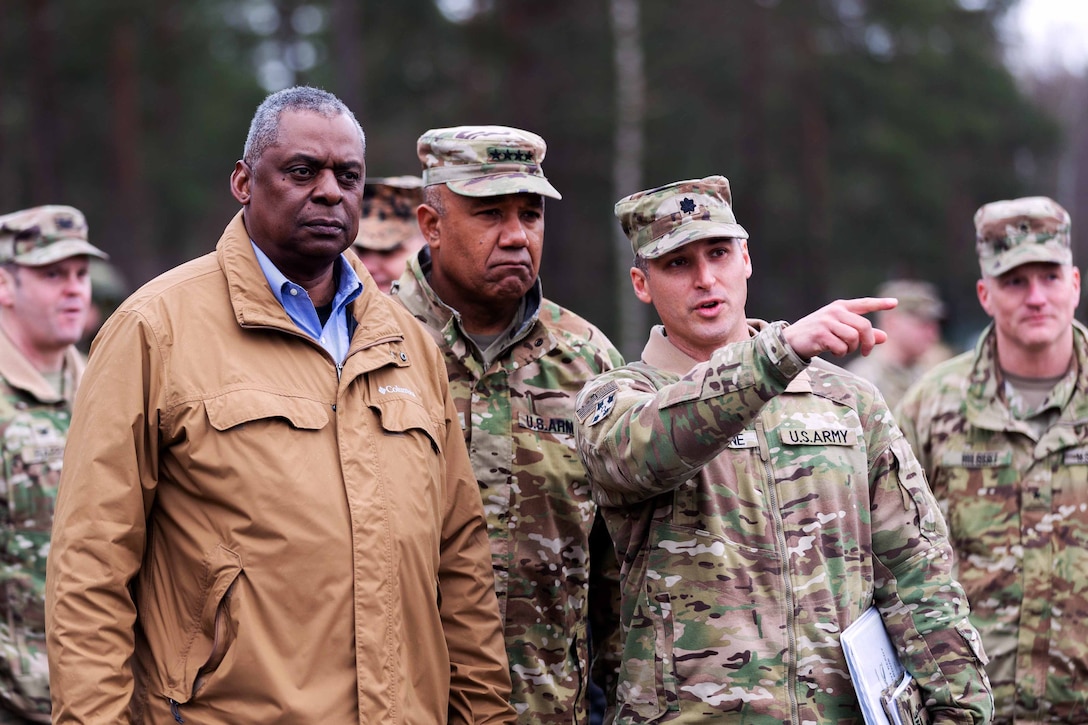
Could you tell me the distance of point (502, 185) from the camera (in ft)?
14.7

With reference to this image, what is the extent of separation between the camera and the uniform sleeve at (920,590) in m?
3.70

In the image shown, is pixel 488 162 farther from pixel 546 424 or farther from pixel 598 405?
pixel 598 405

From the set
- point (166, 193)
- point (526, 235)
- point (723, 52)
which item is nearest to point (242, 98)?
point (166, 193)

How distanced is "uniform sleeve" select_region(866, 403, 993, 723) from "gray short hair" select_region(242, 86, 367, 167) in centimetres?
184

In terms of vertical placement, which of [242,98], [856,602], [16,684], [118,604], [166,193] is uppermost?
[242,98]

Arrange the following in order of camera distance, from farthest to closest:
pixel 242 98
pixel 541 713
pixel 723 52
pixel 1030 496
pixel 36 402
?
1. pixel 242 98
2. pixel 723 52
3. pixel 36 402
4. pixel 1030 496
5. pixel 541 713

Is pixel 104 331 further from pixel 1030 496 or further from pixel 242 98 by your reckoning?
pixel 242 98

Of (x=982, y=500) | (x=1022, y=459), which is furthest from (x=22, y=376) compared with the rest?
(x=1022, y=459)

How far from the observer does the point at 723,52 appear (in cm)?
2483

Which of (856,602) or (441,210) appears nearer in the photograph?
(856,602)

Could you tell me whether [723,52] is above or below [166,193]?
above

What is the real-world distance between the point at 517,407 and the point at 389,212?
246 centimetres

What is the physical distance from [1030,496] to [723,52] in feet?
67.8

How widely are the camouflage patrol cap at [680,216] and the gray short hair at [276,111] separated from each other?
89cm
